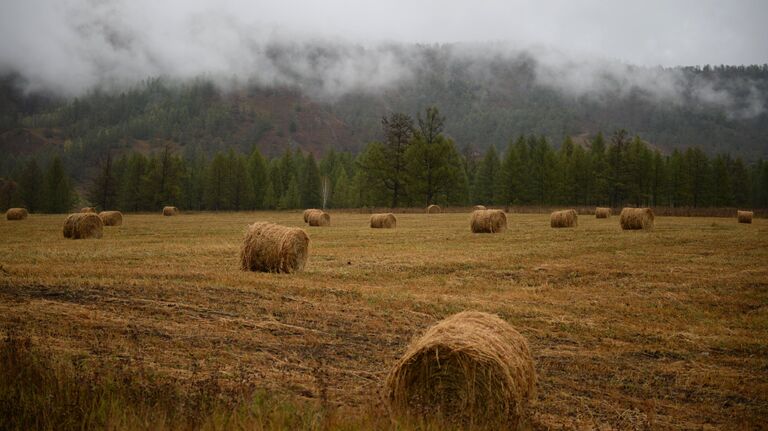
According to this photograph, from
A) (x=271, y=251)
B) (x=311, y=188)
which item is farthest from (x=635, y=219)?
(x=311, y=188)

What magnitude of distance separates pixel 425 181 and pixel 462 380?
2765 inches

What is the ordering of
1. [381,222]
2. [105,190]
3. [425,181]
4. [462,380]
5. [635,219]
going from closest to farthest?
[462,380]
[635,219]
[381,222]
[425,181]
[105,190]

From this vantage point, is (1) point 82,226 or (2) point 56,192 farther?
(2) point 56,192

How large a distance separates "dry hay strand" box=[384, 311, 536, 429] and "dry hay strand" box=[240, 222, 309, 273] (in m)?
9.79

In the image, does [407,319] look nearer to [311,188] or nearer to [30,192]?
[311,188]

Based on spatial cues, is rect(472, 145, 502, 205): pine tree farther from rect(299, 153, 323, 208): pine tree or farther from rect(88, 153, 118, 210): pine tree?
rect(88, 153, 118, 210): pine tree

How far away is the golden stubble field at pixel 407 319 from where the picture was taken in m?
6.60

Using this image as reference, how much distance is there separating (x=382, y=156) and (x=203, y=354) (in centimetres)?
7111

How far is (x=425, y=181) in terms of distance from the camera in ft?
247

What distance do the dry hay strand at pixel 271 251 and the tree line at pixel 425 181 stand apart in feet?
196

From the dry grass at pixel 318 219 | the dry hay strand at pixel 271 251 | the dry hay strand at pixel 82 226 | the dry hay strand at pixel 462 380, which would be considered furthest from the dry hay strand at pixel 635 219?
the dry hay strand at pixel 82 226

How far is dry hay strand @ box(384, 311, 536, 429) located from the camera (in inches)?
213

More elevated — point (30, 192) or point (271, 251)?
point (30, 192)

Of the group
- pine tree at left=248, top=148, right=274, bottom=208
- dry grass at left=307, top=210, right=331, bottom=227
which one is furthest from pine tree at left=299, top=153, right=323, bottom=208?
dry grass at left=307, top=210, right=331, bottom=227
